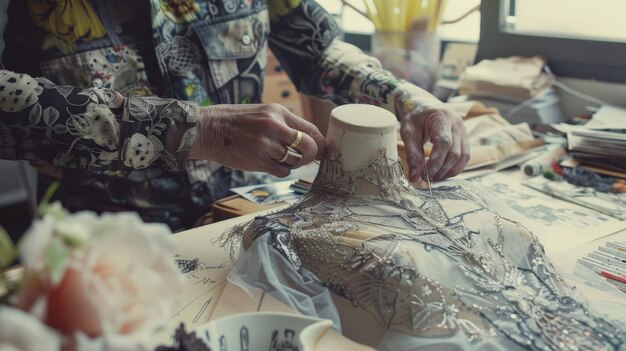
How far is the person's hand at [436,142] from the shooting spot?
105cm

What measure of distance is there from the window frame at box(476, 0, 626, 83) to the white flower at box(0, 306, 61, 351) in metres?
1.64

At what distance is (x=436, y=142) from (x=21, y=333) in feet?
2.69

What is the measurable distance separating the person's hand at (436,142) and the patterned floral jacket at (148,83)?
53 mm

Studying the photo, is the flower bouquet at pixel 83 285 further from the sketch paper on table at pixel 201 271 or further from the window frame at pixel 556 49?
the window frame at pixel 556 49

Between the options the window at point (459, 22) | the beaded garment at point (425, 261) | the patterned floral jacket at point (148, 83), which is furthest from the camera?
the window at point (459, 22)

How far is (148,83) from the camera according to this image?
1156mm

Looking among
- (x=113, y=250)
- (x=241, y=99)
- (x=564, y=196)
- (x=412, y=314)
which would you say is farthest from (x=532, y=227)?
(x=113, y=250)

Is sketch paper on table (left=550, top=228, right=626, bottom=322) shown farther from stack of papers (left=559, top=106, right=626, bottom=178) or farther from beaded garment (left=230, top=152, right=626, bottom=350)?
stack of papers (left=559, top=106, right=626, bottom=178)

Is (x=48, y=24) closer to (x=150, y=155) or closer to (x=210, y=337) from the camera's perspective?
(x=150, y=155)

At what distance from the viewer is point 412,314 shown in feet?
2.27

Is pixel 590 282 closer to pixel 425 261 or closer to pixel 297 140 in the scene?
pixel 425 261

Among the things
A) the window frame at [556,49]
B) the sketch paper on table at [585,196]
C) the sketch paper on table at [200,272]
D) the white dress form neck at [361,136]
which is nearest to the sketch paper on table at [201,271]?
the sketch paper on table at [200,272]

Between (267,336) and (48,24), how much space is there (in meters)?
0.74

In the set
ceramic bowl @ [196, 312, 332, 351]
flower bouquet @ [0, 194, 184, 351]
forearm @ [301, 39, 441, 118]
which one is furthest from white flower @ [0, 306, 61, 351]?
forearm @ [301, 39, 441, 118]
